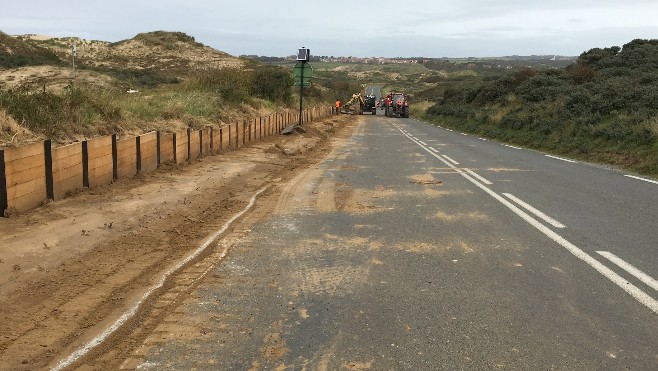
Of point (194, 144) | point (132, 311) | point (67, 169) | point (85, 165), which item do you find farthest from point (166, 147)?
point (132, 311)

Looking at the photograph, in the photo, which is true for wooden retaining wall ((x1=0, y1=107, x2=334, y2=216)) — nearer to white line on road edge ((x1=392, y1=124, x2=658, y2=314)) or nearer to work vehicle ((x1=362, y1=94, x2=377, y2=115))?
white line on road edge ((x1=392, y1=124, x2=658, y2=314))

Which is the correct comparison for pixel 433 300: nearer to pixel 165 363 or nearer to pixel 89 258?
pixel 165 363

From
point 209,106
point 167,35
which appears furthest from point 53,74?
point 167,35

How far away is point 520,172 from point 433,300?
9692 mm

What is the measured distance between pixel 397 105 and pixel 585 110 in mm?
32554

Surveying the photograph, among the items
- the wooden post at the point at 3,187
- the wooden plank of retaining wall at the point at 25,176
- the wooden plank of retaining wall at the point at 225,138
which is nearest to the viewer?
the wooden post at the point at 3,187

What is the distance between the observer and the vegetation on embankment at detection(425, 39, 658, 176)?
56.7 feet

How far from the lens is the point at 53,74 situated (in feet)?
139

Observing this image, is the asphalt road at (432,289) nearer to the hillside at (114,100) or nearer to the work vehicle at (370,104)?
the hillside at (114,100)

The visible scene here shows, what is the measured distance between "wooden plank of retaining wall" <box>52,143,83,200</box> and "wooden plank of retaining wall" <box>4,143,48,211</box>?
31 cm

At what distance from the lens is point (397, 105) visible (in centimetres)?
5578

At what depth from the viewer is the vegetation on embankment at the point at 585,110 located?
17297 millimetres

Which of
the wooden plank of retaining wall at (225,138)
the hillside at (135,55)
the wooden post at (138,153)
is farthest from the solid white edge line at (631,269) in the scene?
the hillside at (135,55)

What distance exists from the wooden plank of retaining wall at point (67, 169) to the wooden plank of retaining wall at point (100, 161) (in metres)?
0.32
